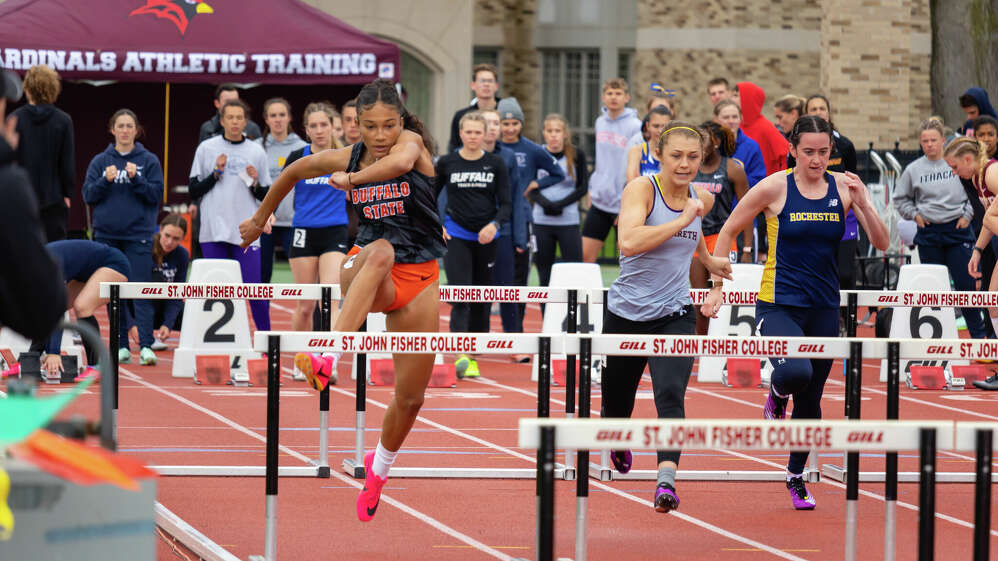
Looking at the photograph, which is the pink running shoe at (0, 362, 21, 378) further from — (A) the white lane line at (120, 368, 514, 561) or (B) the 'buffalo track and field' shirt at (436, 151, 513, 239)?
(B) the 'buffalo track and field' shirt at (436, 151, 513, 239)

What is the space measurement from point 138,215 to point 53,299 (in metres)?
9.18

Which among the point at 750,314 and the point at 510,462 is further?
the point at 750,314

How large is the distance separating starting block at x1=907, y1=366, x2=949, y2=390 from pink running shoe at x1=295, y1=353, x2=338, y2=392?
7435 mm

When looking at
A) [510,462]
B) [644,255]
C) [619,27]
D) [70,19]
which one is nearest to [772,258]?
[644,255]

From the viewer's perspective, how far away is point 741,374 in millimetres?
12961

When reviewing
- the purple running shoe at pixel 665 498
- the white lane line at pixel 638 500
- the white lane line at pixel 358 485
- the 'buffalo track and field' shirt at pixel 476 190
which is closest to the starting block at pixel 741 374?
the 'buffalo track and field' shirt at pixel 476 190

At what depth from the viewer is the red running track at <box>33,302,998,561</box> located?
6941 mm

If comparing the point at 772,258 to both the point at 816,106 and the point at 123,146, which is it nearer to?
the point at 816,106

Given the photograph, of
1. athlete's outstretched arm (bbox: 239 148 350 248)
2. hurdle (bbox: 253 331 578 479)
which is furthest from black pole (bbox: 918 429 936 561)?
athlete's outstretched arm (bbox: 239 148 350 248)

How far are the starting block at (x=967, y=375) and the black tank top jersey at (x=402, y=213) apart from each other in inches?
279

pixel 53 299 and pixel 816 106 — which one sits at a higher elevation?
pixel 816 106

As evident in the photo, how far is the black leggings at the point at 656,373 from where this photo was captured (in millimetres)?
7227

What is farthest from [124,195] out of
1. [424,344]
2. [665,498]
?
[424,344]

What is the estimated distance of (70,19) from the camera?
1988 cm
